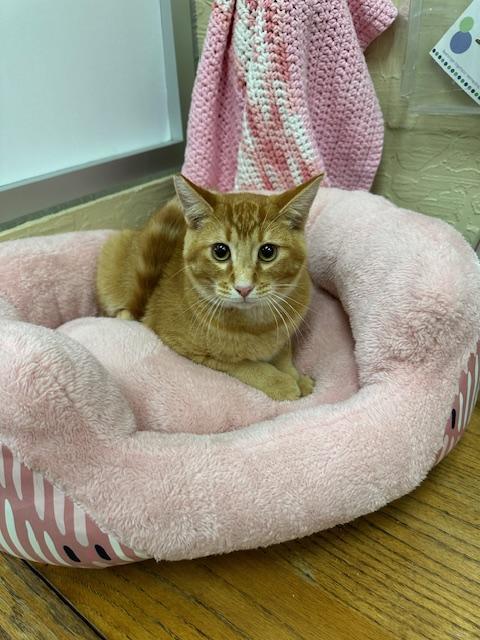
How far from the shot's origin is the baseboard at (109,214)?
1.27 m

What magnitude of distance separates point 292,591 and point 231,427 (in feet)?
0.98

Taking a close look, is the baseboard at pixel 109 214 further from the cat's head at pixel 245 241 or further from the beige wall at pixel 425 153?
the beige wall at pixel 425 153

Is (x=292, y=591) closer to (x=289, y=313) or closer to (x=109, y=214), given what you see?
(x=289, y=313)

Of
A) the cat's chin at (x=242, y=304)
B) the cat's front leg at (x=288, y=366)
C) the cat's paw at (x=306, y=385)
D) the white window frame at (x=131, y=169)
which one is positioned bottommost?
the cat's paw at (x=306, y=385)

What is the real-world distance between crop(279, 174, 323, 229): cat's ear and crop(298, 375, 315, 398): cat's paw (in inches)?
12.8

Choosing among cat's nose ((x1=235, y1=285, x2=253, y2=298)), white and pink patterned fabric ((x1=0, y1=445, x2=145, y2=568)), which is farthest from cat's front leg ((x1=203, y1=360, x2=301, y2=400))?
white and pink patterned fabric ((x1=0, y1=445, x2=145, y2=568))

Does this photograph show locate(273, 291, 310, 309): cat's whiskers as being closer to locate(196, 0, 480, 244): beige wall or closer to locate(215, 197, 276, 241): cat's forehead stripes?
locate(215, 197, 276, 241): cat's forehead stripes

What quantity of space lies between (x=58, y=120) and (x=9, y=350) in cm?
77

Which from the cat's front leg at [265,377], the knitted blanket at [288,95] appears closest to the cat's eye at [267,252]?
the cat's front leg at [265,377]

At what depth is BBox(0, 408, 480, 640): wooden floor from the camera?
0.70 metres

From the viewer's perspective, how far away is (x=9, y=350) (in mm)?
725

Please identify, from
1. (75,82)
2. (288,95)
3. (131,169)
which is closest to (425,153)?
(288,95)

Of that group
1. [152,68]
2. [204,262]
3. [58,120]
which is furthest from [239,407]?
[152,68]

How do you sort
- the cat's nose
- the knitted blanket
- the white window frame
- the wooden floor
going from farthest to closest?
the white window frame, the knitted blanket, the cat's nose, the wooden floor
